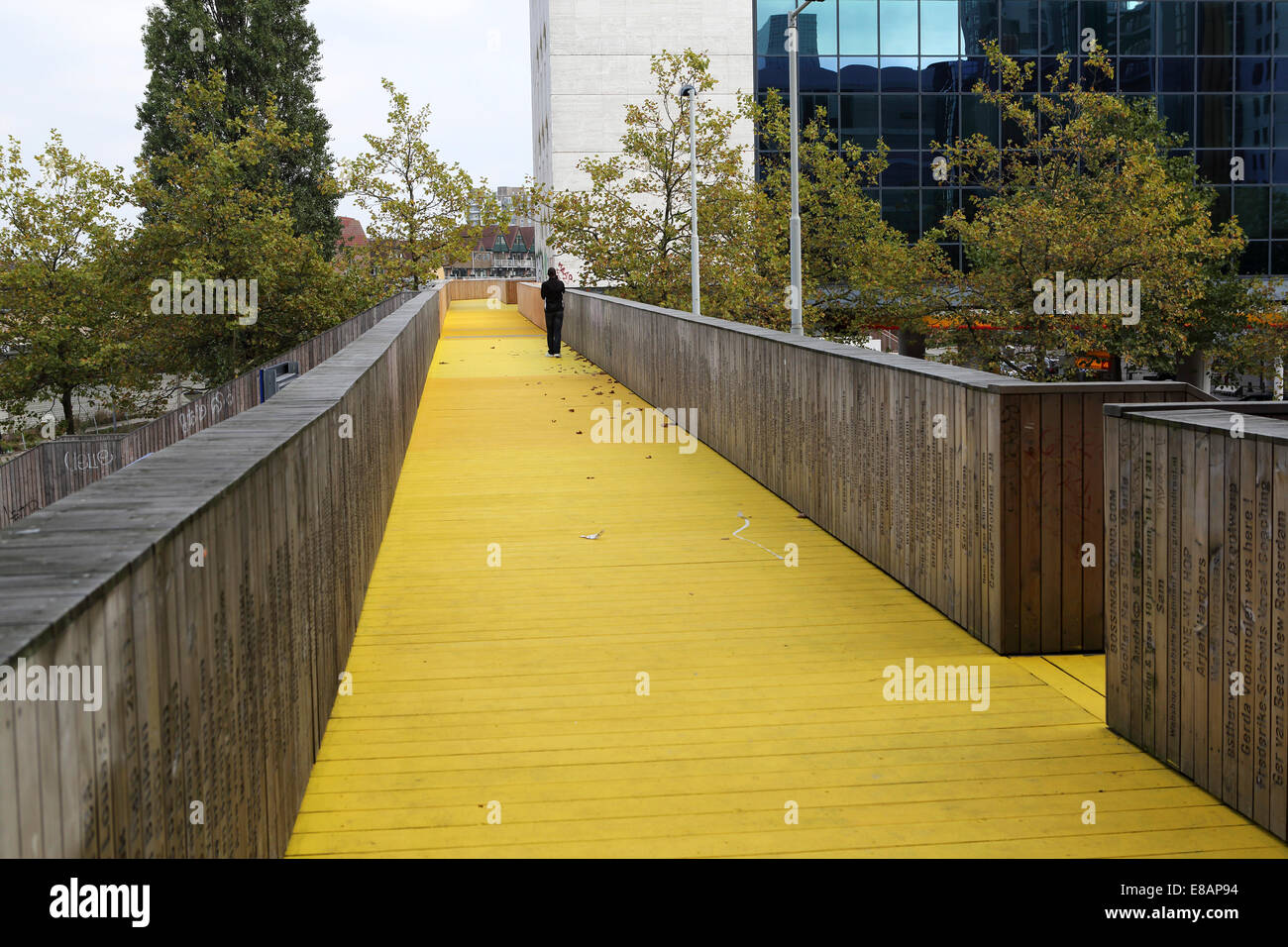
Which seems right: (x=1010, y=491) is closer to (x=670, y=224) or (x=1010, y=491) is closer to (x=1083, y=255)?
(x=1083, y=255)

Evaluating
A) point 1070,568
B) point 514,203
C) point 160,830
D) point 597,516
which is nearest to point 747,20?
point 514,203

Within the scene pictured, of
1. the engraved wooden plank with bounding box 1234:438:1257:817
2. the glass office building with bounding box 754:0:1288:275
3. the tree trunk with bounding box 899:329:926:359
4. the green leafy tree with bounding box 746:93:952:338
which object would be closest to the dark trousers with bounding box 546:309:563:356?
the green leafy tree with bounding box 746:93:952:338

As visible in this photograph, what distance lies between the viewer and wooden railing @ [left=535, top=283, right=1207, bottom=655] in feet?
24.5

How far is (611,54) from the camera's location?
6225 cm

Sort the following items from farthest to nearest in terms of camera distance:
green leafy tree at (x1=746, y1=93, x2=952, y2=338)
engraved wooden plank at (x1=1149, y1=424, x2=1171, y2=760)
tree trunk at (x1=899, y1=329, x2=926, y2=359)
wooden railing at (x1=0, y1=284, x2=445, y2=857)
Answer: tree trunk at (x1=899, y1=329, x2=926, y2=359) < green leafy tree at (x1=746, y1=93, x2=952, y2=338) < engraved wooden plank at (x1=1149, y1=424, x2=1171, y2=760) < wooden railing at (x1=0, y1=284, x2=445, y2=857)

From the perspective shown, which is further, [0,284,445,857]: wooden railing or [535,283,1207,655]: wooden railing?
[535,283,1207,655]: wooden railing

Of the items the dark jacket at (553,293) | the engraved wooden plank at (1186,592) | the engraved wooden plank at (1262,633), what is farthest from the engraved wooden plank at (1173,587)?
the dark jacket at (553,293)

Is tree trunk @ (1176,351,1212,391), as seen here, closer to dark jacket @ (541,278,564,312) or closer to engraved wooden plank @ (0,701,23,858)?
dark jacket @ (541,278,564,312)

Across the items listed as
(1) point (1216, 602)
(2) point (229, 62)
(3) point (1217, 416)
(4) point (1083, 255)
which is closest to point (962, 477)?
(3) point (1217, 416)

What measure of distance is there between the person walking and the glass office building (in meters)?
26.1

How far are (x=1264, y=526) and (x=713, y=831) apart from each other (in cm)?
228

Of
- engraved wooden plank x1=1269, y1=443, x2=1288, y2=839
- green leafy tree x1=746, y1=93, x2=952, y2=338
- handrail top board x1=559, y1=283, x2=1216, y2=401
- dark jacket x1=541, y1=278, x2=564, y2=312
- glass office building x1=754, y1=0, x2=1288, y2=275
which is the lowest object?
engraved wooden plank x1=1269, y1=443, x2=1288, y2=839
